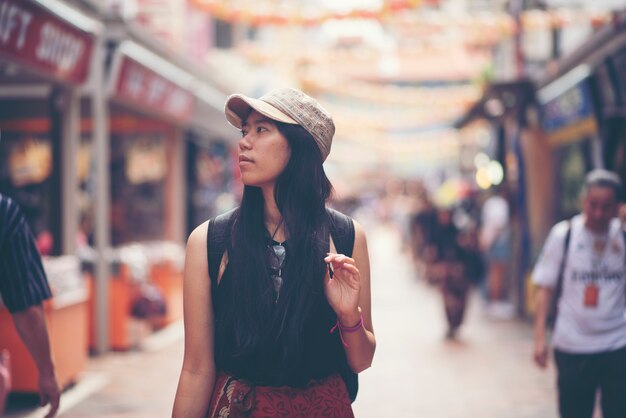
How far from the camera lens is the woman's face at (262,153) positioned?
2750 mm

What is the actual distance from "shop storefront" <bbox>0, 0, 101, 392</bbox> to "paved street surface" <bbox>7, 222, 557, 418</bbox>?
22.6 inches

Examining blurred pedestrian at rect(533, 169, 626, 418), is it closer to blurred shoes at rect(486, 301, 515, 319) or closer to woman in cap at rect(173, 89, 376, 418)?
woman in cap at rect(173, 89, 376, 418)

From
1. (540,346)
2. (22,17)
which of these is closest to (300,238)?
(540,346)

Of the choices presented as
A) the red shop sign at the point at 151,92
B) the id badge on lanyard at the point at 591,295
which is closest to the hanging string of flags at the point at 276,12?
the red shop sign at the point at 151,92

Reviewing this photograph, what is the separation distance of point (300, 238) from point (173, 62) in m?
10.3

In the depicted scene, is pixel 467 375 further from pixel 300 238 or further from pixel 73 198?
pixel 300 238

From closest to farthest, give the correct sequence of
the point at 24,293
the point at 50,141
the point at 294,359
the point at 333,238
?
the point at 294,359 → the point at 333,238 → the point at 24,293 → the point at 50,141

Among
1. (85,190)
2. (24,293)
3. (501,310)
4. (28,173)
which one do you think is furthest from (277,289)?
(501,310)

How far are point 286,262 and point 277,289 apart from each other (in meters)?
0.09

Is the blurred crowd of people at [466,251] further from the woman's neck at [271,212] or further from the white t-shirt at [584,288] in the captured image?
the woman's neck at [271,212]

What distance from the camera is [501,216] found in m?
14.2

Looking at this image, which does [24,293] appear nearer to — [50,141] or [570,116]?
[50,141]

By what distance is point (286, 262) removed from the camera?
2727 mm

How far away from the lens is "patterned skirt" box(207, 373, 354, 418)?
2.63 meters
